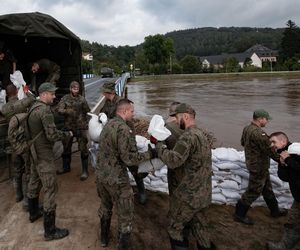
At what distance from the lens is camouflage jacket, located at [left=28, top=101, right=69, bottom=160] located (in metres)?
3.85

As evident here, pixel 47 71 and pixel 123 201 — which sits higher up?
pixel 47 71

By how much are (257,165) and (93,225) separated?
84.4 inches

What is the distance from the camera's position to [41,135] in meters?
3.92

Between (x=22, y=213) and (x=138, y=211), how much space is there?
57.3 inches

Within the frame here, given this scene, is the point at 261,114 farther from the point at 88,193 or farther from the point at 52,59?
the point at 52,59

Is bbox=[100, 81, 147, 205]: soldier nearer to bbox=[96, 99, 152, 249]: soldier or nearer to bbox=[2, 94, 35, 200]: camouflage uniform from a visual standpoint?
bbox=[2, 94, 35, 200]: camouflage uniform

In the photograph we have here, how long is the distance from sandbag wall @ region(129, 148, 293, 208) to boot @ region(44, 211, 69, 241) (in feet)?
5.17

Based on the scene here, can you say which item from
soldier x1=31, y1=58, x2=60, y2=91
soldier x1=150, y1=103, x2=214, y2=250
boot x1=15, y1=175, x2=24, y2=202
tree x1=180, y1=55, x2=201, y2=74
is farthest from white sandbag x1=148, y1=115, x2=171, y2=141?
tree x1=180, y1=55, x2=201, y2=74

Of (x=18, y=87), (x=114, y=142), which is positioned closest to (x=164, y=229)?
(x=114, y=142)

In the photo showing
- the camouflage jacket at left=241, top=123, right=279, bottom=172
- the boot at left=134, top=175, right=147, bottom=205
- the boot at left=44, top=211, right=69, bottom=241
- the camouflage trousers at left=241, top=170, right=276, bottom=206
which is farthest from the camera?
the boot at left=134, top=175, right=147, bottom=205

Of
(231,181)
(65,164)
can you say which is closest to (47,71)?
(65,164)

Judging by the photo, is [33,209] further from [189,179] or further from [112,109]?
[189,179]

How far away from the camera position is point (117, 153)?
3.40 meters

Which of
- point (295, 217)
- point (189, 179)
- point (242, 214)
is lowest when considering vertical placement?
point (242, 214)
